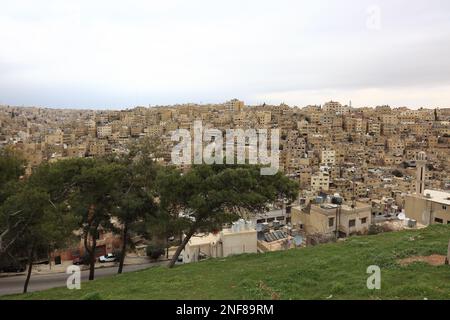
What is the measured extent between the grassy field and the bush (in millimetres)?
15432

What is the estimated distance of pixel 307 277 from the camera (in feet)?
25.1

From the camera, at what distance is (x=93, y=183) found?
12.7 m

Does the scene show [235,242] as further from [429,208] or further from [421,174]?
[421,174]

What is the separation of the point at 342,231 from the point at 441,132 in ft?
237

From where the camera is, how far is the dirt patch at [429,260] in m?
7.69

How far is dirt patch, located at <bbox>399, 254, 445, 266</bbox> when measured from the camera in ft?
25.2

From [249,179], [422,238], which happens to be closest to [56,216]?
[249,179]

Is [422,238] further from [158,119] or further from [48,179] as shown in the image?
[158,119]

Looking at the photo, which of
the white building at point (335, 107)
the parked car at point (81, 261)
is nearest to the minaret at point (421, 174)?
the parked car at point (81, 261)

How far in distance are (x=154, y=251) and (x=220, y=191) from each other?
53.9ft

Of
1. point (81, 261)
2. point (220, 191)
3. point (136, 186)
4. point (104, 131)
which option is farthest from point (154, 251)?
point (104, 131)

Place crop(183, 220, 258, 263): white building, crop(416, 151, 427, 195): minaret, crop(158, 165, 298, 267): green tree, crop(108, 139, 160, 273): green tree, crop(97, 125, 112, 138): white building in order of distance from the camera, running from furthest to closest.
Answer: crop(97, 125, 112, 138): white building < crop(416, 151, 427, 195): minaret < crop(183, 220, 258, 263): white building < crop(108, 139, 160, 273): green tree < crop(158, 165, 298, 267): green tree

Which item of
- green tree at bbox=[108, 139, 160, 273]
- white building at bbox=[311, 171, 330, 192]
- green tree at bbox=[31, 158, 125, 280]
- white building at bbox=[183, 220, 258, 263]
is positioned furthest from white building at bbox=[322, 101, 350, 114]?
green tree at bbox=[31, 158, 125, 280]

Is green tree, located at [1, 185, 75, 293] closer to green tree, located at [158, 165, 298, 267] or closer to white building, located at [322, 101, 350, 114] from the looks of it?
green tree, located at [158, 165, 298, 267]
